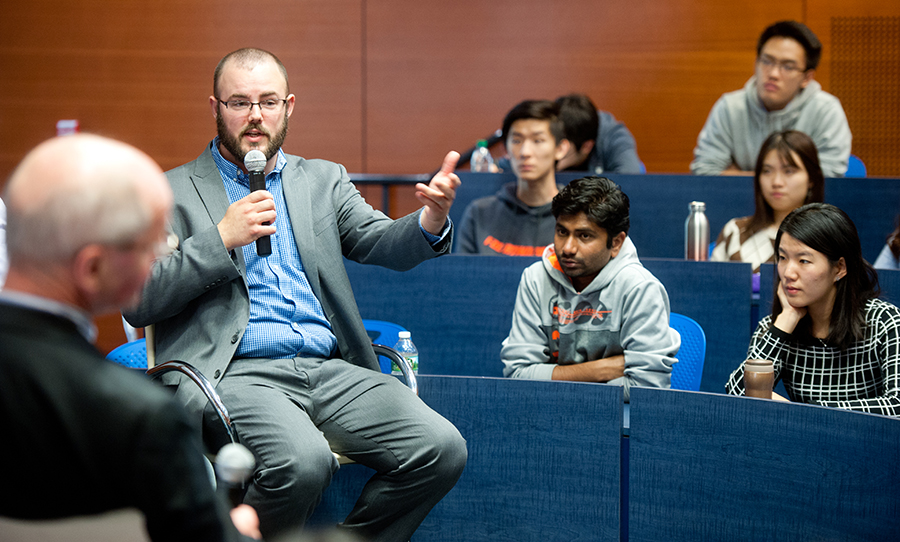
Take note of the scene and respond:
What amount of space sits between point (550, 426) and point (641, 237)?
1.89m

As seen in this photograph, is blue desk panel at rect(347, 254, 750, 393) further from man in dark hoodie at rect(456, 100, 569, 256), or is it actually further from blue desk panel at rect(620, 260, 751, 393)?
man in dark hoodie at rect(456, 100, 569, 256)

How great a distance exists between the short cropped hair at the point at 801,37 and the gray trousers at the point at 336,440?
110 inches

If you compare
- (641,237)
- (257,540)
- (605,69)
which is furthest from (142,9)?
(257,540)

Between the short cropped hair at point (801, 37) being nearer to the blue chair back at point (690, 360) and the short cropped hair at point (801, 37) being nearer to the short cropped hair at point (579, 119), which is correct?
the short cropped hair at point (579, 119)

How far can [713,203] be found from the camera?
350cm

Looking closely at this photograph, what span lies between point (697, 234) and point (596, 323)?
1.05 m

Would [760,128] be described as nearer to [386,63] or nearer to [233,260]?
[386,63]

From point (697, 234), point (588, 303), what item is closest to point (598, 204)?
point (588, 303)

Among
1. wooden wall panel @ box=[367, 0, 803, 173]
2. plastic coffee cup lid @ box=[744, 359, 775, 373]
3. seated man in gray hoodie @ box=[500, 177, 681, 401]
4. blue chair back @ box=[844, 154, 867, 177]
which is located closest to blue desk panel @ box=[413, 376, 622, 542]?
plastic coffee cup lid @ box=[744, 359, 775, 373]

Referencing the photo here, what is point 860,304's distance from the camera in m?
2.04

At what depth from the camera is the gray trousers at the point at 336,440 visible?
1658 mm

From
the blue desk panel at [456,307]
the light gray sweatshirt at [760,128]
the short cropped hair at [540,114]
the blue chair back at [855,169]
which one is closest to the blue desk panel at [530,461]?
the blue desk panel at [456,307]

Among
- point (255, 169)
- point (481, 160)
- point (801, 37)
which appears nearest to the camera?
point (255, 169)

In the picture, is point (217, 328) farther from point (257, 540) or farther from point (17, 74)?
point (17, 74)
